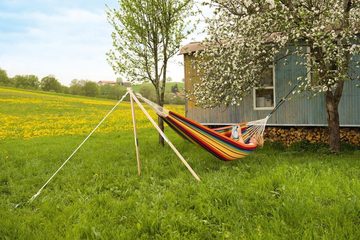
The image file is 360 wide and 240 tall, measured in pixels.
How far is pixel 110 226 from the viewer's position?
14.8 feet

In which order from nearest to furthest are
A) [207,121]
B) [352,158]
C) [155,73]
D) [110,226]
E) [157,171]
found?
[110,226] → [157,171] → [352,158] → [155,73] → [207,121]

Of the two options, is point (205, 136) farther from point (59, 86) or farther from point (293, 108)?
point (59, 86)

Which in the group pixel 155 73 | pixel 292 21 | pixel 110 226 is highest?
pixel 292 21

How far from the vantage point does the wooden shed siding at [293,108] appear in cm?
984

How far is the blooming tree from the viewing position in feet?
24.9

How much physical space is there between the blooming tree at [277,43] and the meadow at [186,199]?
6.07ft

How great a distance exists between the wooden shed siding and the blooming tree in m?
0.71

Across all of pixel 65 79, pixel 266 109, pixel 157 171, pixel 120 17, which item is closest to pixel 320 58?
pixel 266 109

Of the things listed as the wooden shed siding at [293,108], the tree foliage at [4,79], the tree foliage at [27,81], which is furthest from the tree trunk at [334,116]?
the tree foliage at [4,79]

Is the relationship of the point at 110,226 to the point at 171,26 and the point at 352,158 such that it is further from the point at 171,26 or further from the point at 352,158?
the point at 171,26

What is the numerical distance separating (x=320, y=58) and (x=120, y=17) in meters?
6.10

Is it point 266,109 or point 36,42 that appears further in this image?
point 36,42

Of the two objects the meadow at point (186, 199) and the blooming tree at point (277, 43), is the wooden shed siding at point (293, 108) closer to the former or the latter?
the blooming tree at point (277, 43)

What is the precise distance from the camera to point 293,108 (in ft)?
35.1
